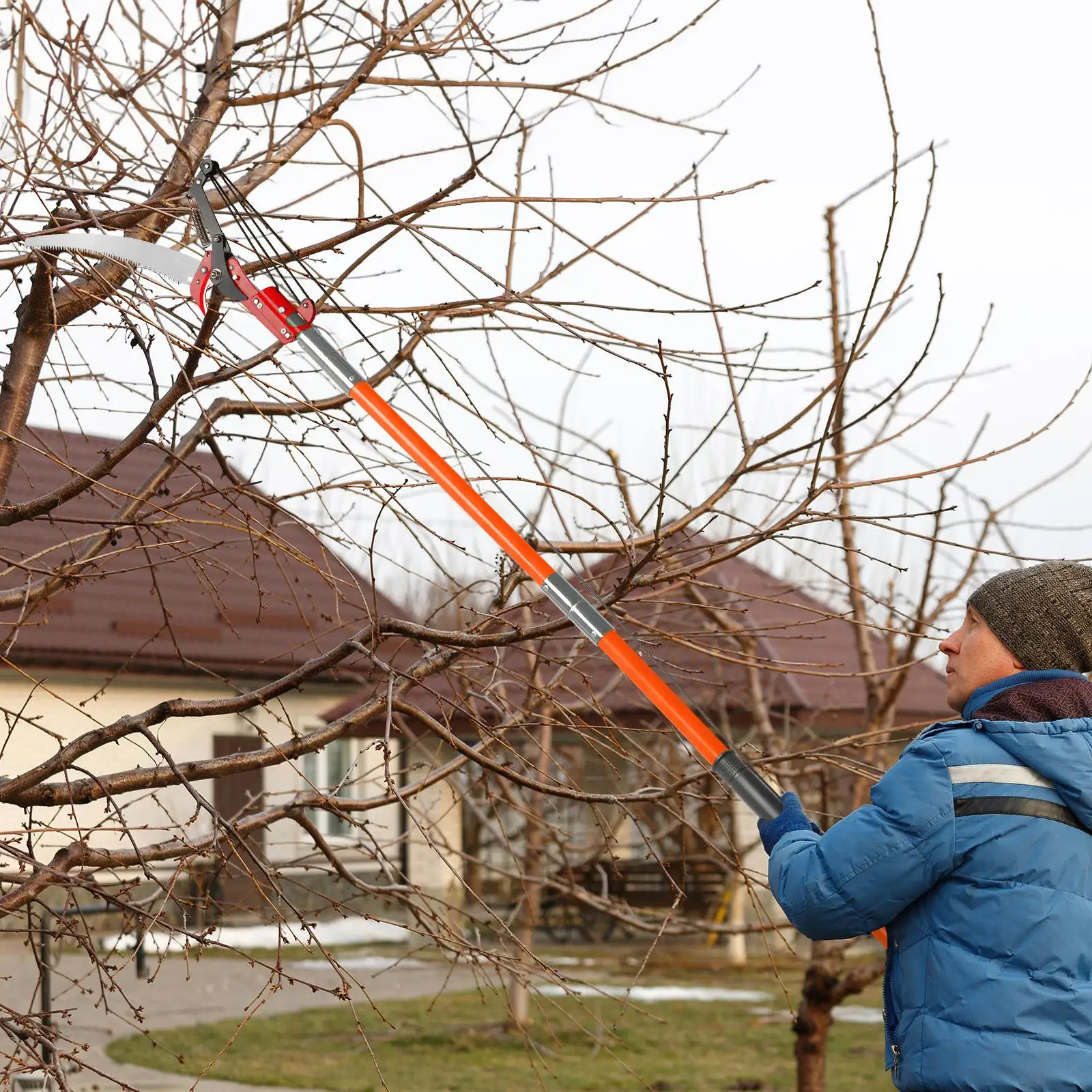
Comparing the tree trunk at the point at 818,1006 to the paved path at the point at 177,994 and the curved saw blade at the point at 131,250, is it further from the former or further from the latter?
the curved saw blade at the point at 131,250

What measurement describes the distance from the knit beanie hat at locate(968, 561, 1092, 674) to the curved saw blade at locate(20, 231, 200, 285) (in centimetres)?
185

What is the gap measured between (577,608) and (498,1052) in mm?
8140

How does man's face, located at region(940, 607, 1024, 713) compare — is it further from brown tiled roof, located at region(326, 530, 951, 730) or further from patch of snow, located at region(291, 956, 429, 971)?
patch of snow, located at region(291, 956, 429, 971)

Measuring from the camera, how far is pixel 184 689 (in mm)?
18469

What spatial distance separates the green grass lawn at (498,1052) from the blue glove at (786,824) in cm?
576

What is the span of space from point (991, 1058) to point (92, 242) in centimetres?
248

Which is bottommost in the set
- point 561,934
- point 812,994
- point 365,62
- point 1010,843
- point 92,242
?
point 561,934

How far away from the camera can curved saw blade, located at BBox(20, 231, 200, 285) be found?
328 cm

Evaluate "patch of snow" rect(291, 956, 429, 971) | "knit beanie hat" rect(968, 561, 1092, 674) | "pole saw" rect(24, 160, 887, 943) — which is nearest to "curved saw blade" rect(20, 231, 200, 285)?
"pole saw" rect(24, 160, 887, 943)

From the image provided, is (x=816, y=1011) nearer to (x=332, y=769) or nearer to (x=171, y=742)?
(x=171, y=742)

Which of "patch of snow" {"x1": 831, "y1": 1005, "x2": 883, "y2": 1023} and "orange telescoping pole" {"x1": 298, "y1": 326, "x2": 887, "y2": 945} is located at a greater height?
"orange telescoping pole" {"x1": 298, "y1": 326, "x2": 887, "y2": 945}

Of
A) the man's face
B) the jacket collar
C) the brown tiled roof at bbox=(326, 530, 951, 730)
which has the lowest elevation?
the jacket collar

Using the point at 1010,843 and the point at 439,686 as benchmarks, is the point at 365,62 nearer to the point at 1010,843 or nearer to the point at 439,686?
the point at 1010,843

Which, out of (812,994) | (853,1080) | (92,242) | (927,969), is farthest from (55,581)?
(853,1080)
